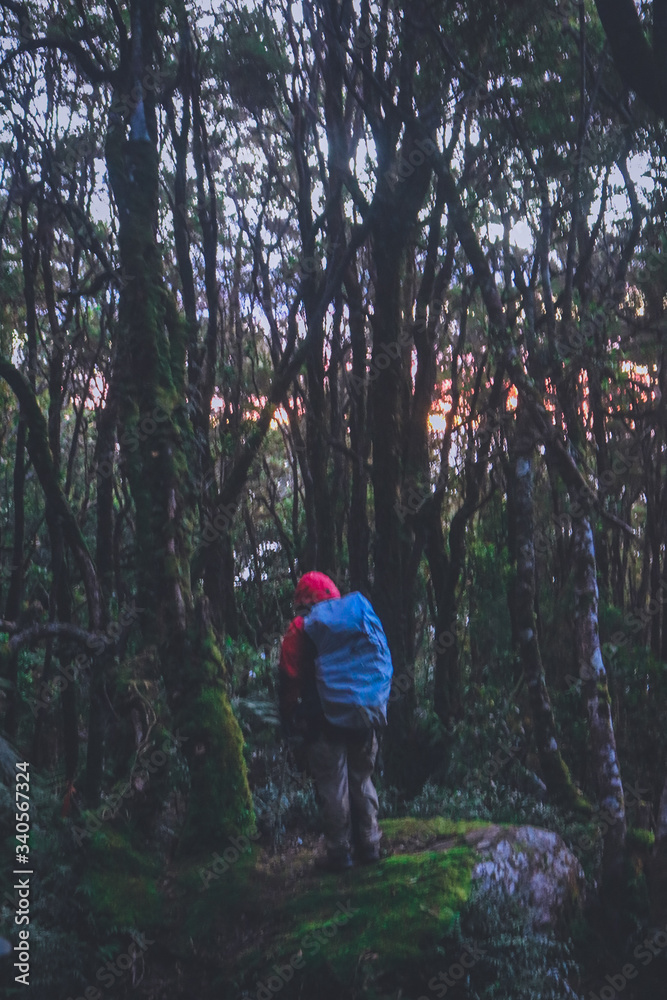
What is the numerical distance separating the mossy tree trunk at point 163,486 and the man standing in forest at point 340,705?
0.58 metres

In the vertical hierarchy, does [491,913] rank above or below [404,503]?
below

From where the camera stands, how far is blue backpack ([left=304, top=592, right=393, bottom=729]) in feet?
18.8

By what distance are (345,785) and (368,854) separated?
51 cm

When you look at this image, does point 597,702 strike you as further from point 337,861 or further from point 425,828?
point 337,861

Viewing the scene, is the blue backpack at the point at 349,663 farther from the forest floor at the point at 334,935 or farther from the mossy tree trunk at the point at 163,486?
the forest floor at the point at 334,935

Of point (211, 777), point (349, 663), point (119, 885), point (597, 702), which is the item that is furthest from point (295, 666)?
point (597, 702)

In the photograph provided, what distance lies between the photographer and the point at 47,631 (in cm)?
578

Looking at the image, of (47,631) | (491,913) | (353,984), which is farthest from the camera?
(47,631)

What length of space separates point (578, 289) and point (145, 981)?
8.88m

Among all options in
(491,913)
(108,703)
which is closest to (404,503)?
(108,703)

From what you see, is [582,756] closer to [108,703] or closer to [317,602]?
[317,602]

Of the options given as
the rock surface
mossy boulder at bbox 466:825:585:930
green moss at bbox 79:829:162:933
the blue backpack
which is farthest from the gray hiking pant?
green moss at bbox 79:829:162:933

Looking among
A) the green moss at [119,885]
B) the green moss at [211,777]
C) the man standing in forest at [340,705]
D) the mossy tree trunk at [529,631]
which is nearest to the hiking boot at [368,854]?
the man standing in forest at [340,705]

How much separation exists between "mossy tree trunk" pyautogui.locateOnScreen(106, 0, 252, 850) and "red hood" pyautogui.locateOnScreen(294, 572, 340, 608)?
2.27 ft
